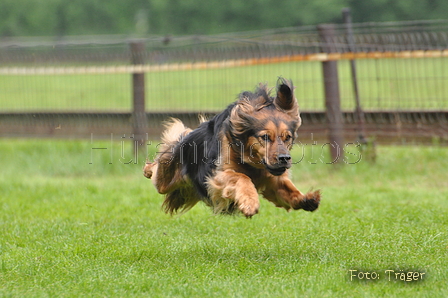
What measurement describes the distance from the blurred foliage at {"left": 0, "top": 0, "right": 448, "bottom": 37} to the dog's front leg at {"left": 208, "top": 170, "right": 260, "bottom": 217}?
1889cm

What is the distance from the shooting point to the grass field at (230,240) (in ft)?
12.0

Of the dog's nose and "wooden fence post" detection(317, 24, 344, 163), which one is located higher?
"wooden fence post" detection(317, 24, 344, 163)

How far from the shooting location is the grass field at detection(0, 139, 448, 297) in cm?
365

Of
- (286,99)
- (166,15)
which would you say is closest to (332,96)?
(286,99)

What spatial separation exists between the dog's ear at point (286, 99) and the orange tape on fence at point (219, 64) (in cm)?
377

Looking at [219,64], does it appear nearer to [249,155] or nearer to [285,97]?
[285,97]

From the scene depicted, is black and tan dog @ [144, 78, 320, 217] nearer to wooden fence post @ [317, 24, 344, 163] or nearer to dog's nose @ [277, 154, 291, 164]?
dog's nose @ [277, 154, 291, 164]

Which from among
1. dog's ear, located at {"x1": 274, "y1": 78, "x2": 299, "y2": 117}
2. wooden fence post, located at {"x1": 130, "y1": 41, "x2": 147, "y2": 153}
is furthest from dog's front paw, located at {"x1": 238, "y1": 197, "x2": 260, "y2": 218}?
wooden fence post, located at {"x1": 130, "y1": 41, "x2": 147, "y2": 153}

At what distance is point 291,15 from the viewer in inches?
940

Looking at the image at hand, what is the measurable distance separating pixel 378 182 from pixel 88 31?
2011 centimetres

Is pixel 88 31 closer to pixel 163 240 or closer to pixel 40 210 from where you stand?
pixel 40 210

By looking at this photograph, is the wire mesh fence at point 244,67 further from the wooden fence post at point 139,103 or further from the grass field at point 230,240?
the grass field at point 230,240

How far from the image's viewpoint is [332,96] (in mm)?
8391

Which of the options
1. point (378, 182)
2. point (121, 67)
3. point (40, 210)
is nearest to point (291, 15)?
point (121, 67)
